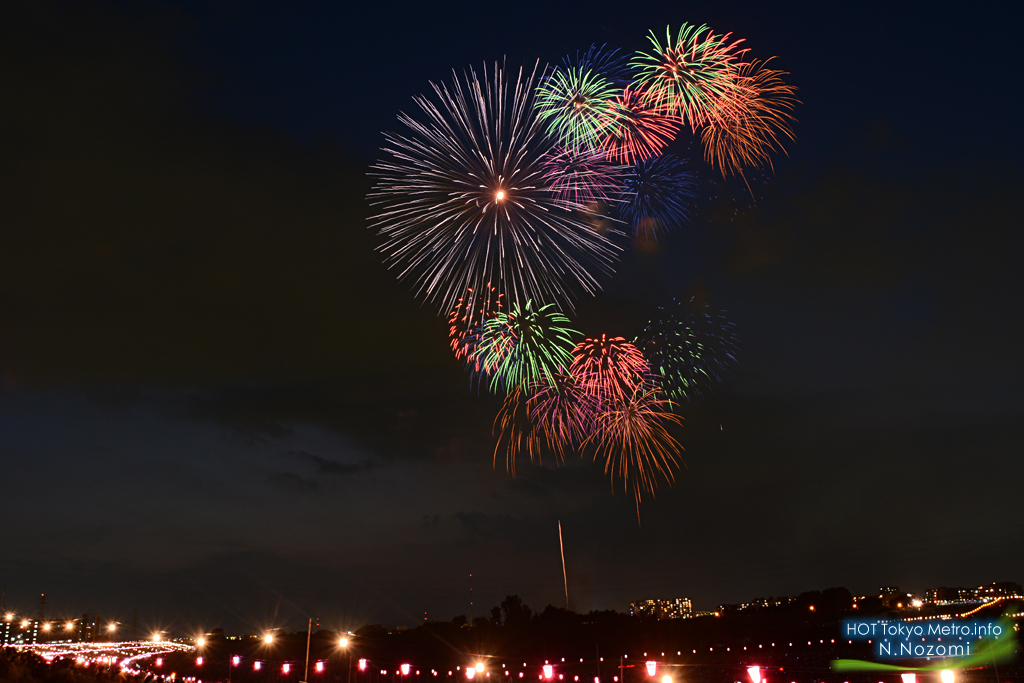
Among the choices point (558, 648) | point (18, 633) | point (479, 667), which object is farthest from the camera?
point (18, 633)

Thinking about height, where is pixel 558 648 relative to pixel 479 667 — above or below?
below

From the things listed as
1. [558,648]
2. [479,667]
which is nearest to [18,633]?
[558,648]

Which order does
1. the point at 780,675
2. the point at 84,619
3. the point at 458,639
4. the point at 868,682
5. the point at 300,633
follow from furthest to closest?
the point at 84,619, the point at 300,633, the point at 458,639, the point at 780,675, the point at 868,682

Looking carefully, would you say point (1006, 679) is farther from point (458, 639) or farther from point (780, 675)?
point (458, 639)

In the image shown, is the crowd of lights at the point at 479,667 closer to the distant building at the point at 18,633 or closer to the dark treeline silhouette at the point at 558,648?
the dark treeline silhouette at the point at 558,648

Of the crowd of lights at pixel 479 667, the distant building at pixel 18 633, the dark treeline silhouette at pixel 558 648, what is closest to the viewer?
the crowd of lights at pixel 479 667

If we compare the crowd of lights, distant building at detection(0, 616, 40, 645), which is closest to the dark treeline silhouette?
the crowd of lights

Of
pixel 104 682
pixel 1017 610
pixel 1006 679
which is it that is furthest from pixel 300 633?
pixel 1017 610

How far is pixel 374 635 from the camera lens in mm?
97812

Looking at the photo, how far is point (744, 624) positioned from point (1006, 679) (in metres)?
55.7

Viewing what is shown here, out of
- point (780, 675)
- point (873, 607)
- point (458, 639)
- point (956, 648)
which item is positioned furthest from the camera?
point (873, 607)

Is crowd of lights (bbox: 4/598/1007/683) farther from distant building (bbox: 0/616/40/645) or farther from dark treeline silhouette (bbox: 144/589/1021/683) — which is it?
distant building (bbox: 0/616/40/645)

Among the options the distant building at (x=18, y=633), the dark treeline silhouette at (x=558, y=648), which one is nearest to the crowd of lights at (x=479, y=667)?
the dark treeline silhouette at (x=558, y=648)

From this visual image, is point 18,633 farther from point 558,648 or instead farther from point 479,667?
point 479,667
